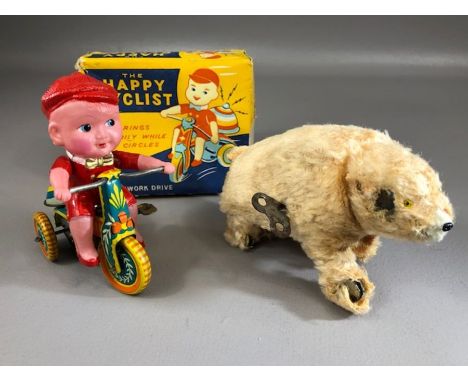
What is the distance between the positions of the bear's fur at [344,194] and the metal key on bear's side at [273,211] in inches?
0.5

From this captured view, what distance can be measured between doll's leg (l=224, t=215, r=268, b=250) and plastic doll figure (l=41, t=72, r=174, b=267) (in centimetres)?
22

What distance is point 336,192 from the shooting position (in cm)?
96

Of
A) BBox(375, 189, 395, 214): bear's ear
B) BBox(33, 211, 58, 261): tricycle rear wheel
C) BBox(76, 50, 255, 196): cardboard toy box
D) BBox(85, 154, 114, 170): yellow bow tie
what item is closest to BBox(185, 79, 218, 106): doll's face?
BBox(76, 50, 255, 196): cardboard toy box

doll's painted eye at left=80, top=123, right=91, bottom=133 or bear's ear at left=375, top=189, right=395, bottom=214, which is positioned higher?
doll's painted eye at left=80, top=123, right=91, bottom=133

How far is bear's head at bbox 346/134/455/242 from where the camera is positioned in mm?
885

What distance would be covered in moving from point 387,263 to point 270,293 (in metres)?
0.29

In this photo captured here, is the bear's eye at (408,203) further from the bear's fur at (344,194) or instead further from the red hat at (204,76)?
the red hat at (204,76)

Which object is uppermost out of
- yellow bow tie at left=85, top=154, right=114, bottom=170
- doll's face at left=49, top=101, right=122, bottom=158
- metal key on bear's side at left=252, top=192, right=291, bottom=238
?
doll's face at left=49, top=101, right=122, bottom=158

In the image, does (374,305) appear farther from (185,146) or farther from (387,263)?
(185,146)

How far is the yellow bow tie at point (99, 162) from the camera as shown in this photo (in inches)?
40.3

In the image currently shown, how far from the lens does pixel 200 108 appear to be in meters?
1.33

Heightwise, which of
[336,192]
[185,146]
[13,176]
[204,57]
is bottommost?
[13,176]

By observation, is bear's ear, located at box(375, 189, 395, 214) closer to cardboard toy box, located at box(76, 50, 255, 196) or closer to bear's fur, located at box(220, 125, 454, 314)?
bear's fur, located at box(220, 125, 454, 314)

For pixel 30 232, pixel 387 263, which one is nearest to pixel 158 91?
pixel 30 232
